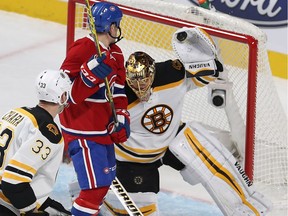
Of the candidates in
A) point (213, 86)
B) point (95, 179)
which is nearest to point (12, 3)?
point (213, 86)

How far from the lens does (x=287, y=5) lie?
5.46 metres

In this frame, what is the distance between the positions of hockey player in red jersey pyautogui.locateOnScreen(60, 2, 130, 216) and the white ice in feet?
1.75

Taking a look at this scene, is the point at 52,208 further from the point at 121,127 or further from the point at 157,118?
the point at 157,118

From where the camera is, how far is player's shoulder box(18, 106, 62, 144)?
3.14 m

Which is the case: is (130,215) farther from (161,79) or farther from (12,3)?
(12,3)

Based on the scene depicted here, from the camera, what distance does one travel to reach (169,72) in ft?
13.1

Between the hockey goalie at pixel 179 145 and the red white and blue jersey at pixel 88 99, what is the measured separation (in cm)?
14

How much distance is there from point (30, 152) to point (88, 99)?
2.18 ft

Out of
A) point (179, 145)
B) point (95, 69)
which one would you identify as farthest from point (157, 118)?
point (95, 69)

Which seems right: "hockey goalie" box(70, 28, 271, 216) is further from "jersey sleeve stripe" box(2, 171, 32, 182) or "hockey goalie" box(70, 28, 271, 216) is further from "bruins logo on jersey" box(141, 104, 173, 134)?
"jersey sleeve stripe" box(2, 171, 32, 182)

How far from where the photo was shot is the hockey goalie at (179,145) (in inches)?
155

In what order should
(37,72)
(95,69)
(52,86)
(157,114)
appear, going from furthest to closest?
(37,72), (157,114), (95,69), (52,86)

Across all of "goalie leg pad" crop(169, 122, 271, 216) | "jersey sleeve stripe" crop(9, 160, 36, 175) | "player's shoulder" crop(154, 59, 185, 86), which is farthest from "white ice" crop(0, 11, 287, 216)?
"jersey sleeve stripe" crop(9, 160, 36, 175)

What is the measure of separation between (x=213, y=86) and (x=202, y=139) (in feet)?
1.01
